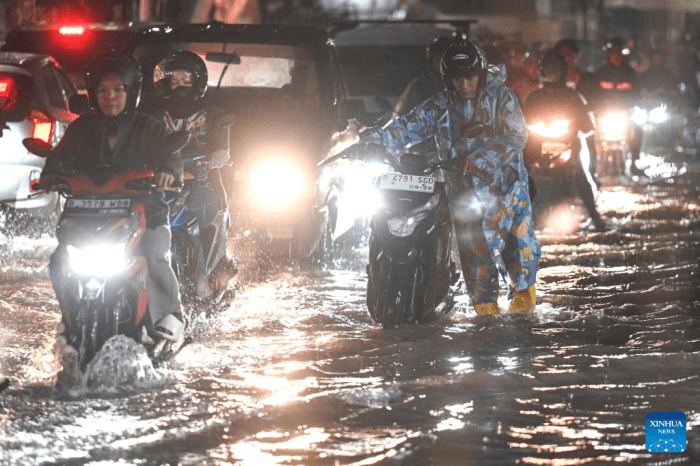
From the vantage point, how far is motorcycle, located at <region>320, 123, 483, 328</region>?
7012 millimetres

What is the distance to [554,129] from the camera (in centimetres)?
1206

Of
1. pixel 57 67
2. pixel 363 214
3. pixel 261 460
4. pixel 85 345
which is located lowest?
pixel 261 460

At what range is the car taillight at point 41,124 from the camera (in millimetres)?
10484

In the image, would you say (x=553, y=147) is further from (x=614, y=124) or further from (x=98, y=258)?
(x=98, y=258)

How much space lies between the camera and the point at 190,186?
7.96 meters

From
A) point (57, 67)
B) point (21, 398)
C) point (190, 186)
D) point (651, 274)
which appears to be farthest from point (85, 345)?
point (57, 67)

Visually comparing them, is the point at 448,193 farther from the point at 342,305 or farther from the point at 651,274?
the point at 651,274

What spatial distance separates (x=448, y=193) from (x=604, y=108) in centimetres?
998

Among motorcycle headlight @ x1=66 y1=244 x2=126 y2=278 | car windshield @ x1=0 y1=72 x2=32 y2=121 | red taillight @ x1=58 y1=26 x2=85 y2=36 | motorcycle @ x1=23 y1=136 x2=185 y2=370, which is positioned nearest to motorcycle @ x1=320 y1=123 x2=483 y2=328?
→ motorcycle @ x1=23 y1=136 x2=185 y2=370

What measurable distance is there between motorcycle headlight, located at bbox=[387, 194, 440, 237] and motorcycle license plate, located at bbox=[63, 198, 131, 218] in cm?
184

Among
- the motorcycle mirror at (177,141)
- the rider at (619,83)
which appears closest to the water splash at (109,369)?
the motorcycle mirror at (177,141)

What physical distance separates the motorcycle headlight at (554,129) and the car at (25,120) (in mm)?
4505

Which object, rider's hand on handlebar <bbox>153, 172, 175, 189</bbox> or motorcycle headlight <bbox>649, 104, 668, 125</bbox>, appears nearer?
rider's hand on handlebar <bbox>153, 172, 175, 189</bbox>

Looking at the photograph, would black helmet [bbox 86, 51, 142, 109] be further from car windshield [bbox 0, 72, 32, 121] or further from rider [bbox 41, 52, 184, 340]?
car windshield [bbox 0, 72, 32, 121]
